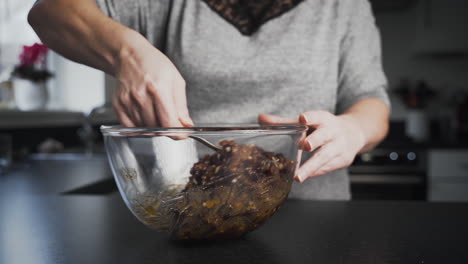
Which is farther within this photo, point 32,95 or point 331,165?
point 32,95

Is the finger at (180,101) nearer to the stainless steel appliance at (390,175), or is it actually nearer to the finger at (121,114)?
the finger at (121,114)

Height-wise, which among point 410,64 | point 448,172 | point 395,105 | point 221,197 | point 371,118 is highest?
point 221,197

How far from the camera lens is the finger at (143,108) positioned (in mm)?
474

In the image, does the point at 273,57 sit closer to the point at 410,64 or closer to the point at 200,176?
the point at 200,176

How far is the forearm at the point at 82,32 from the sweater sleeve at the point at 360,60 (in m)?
0.57

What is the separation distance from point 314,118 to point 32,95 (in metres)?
2.05

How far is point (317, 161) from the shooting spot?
0.57 meters

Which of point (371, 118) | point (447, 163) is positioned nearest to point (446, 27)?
point (447, 163)

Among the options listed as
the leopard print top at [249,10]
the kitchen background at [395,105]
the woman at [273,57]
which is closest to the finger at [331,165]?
the woman at [273,57]

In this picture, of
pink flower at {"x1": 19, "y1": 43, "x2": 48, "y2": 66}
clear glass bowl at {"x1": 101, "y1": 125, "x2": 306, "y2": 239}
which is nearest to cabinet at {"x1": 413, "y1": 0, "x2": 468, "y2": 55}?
pink flower at {"x1": 19, "y1": 43, "x2": 48, "y2": 66}

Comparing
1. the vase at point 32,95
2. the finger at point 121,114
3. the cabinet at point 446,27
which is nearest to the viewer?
the finger at point 121,114

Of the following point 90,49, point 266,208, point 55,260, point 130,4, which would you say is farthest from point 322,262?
point 130,4

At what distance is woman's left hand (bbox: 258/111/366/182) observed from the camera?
21.0 inches

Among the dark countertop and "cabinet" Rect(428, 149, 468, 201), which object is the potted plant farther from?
"cabinet" Rect(428, 149, 468, 201)
